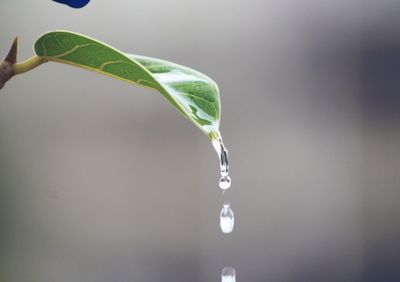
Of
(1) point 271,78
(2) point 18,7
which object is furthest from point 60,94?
(1) point 271,78

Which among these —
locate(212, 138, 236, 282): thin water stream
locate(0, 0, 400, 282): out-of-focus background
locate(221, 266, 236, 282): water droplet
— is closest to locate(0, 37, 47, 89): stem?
locate(212, 138, 236, 282): thin water stream

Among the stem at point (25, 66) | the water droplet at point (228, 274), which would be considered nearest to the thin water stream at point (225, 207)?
the water droplet at point (228, 274)

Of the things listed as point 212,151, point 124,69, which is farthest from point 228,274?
point 124,69

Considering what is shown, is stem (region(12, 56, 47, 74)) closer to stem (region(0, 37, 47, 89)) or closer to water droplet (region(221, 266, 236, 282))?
stem (region(0, 37, 47, 89))

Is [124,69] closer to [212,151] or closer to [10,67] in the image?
[10,67]

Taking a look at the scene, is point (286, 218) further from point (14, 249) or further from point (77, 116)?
point (14, 249)

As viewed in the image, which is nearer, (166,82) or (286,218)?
(166,82)
